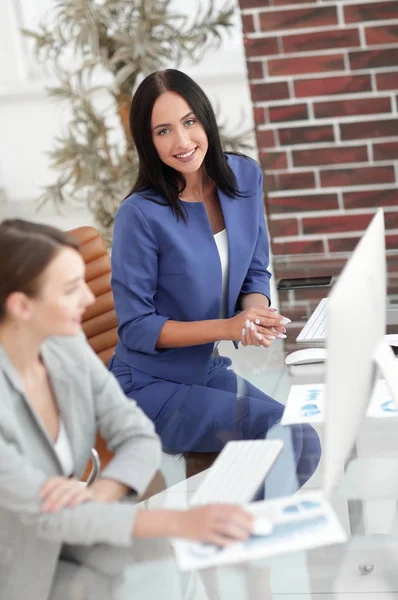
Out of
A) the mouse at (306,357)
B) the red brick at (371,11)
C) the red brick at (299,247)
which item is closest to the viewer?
the mouse at (306,357)

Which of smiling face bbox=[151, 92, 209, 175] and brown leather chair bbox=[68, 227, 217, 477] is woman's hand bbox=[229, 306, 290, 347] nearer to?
smiling face bbox=[151, 92, 209, 175]

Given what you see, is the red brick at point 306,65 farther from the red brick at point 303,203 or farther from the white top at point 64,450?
the white top at point 64,450

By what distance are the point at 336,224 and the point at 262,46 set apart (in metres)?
0.71

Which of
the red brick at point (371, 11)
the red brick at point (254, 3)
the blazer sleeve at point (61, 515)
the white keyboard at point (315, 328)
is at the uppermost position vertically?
the red brick at point (254, 3)

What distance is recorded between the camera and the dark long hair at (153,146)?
221cm

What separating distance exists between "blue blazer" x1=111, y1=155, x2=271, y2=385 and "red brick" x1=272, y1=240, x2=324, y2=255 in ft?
4.11

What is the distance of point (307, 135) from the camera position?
11.2 feet

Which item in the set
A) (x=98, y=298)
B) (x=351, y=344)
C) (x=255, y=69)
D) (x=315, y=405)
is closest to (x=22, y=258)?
(x=351, y=344)

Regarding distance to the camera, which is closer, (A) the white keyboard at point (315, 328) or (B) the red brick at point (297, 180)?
(A) the white keyboard at point (315, 328)

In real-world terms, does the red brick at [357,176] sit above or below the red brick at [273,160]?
below

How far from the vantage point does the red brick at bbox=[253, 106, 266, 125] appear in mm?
3426

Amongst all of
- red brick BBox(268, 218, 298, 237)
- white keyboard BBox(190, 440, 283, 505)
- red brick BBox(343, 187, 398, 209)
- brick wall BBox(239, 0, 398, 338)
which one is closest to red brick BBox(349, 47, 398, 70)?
brick wall BBox(239, 0, 398, 338)

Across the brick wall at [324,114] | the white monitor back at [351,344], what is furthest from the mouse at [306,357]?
the brick wall at [324,114]

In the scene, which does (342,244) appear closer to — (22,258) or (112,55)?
(112,55)
